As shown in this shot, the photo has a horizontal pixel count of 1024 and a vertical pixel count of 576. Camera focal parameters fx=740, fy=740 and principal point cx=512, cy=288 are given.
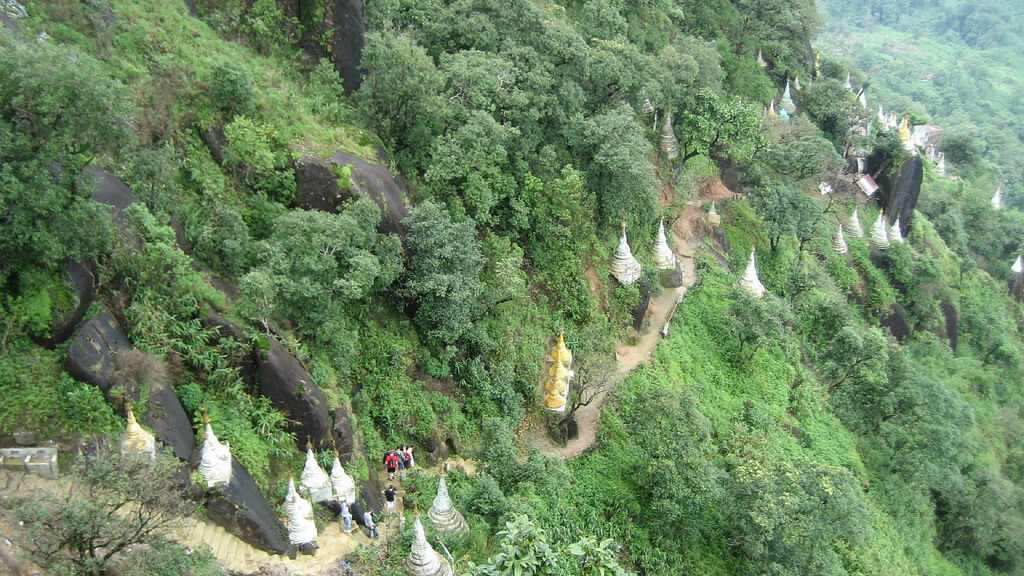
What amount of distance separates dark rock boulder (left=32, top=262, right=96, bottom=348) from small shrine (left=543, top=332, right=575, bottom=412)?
44.7 ft

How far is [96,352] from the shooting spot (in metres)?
15.1

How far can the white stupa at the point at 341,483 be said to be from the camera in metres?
16.8

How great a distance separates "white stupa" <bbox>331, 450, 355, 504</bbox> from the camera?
55.0 feet

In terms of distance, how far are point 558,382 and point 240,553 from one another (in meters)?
11.7

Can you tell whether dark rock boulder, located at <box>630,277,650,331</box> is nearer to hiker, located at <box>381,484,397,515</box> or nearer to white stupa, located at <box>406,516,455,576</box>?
hiker, located at <box>381,484,397,515</box>

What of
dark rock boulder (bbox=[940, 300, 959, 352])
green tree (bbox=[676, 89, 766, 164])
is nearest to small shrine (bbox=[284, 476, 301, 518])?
green tree (bbox=[676, 89, 766, 164])

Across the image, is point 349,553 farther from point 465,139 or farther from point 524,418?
point 465,139

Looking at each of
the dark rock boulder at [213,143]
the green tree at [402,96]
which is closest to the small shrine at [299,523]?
the dark rock boulder at [213,143]

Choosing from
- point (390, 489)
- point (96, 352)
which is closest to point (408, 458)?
point (390, 489)

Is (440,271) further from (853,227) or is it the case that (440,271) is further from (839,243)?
(853,227)

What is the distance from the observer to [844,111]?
47375 mm

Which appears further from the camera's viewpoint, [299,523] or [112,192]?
[112,192]

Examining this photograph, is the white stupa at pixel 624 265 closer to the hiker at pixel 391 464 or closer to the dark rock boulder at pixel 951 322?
the hiker at pixel 391 464

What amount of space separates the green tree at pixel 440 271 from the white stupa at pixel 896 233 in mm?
32746
